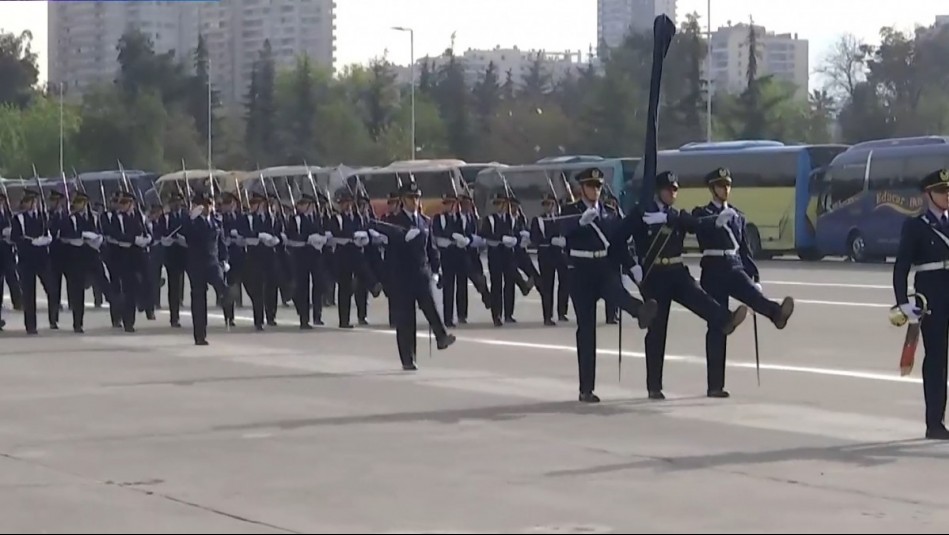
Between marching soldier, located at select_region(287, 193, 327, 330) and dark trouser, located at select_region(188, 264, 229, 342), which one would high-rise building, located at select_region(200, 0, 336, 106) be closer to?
marching soldier, located at select_region(287, 193, 327, 330)

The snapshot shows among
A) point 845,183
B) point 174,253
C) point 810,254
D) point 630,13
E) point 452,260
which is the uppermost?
point 630,13

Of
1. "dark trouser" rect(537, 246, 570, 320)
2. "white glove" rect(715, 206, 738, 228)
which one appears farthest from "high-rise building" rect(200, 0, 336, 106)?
"white glove" rect(715, 206, 738, 228)

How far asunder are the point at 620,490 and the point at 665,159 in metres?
41.4

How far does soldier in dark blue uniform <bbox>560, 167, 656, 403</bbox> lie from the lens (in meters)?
14.3

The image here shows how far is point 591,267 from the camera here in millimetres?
14461

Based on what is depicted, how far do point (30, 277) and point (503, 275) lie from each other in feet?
19.5

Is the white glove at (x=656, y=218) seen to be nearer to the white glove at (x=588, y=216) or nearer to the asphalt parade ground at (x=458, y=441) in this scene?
the white glove at (x=588, y=216)

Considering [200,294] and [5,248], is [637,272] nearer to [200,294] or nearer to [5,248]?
[200,294]

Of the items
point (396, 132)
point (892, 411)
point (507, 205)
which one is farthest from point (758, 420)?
point (396, 132)

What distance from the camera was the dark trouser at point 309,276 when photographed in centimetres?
2345

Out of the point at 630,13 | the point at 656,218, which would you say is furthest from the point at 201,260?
the point at 630,13

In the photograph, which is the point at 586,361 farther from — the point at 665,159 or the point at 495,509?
the point at 665,159

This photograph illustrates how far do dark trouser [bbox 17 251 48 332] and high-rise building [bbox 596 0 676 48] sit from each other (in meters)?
8.01

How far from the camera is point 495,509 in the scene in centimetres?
945
